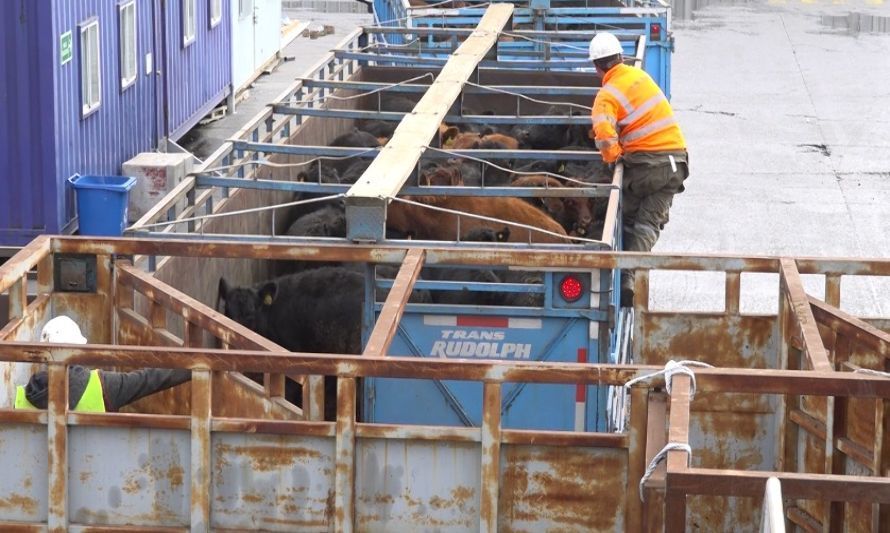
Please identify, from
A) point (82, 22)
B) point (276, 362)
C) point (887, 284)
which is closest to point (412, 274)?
point (276, 362)

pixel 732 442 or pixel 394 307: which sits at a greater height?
pixel 394 307

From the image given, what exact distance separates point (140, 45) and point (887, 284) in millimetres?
7831

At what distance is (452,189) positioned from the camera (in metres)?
9.58

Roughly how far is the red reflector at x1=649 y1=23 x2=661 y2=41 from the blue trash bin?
7505 millimetres

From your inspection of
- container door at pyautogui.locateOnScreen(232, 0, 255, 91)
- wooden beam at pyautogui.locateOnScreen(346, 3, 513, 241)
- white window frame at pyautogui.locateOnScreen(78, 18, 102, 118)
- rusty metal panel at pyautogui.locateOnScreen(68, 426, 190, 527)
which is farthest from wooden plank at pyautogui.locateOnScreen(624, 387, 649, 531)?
container door at pyautogui.locateOnScreen(232, 0, 255, 91)

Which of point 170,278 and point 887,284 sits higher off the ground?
point 170,278

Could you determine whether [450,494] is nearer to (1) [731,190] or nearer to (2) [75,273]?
(2) [75,273]

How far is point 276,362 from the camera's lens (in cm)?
572

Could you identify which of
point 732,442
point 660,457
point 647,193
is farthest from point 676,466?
point 647,193

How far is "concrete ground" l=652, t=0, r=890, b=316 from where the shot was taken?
16.5 m

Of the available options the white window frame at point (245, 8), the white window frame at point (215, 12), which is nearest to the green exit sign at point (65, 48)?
the white window frame at point (215, 12)

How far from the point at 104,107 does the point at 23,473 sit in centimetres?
892

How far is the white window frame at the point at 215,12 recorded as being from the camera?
19.9 metres

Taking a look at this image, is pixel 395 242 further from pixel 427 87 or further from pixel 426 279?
pixel 427 87
